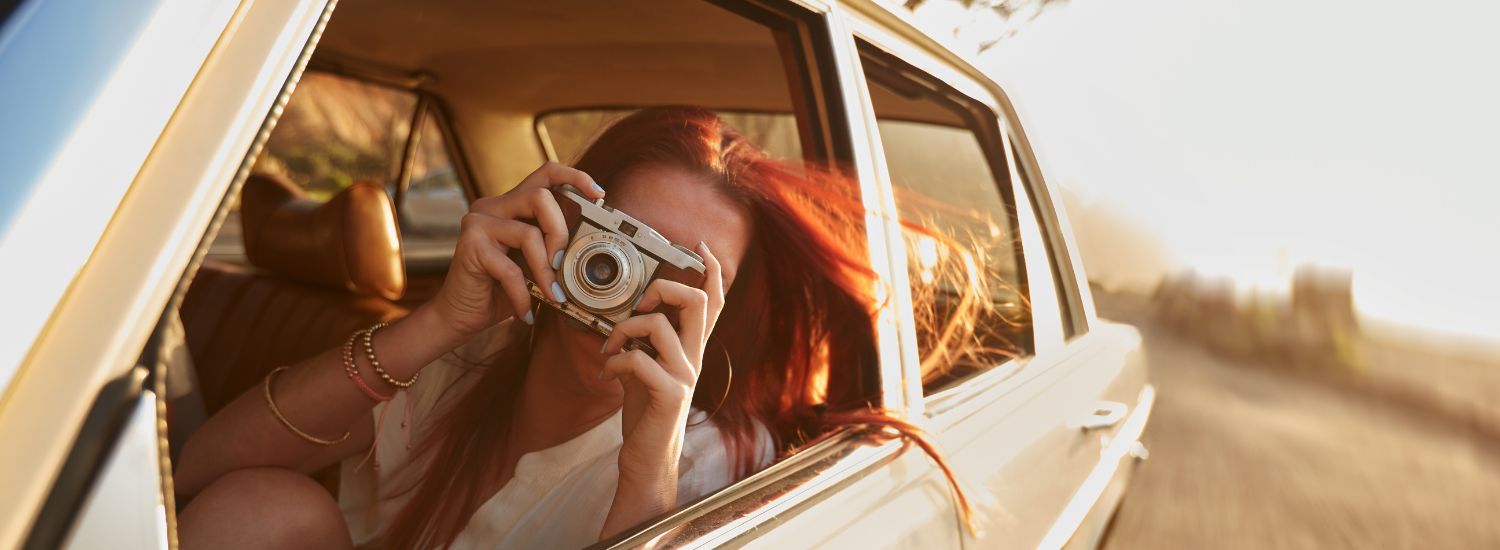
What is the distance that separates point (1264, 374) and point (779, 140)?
11.2 metres

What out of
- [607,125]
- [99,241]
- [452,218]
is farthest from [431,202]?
[99,241]

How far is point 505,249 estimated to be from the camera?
1173 mm

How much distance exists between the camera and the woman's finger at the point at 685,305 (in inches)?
42.8

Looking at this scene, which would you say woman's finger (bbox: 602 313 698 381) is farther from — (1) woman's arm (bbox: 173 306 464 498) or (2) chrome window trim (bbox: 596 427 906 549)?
(1) woman's arm (bbox: 173 306 464 498)

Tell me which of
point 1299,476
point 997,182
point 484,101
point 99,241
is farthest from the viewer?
point 1299,476

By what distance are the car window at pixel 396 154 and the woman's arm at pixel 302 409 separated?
5.61 feet

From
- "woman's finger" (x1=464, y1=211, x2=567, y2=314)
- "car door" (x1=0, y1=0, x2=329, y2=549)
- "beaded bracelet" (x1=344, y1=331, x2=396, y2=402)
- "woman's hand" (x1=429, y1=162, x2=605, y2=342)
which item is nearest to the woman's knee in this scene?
"beaded bracelet" (x1=344, y1=331, x2=396, y2=402)

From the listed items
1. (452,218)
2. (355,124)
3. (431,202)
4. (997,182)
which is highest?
(355,124)

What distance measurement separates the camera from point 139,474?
0.56 meters

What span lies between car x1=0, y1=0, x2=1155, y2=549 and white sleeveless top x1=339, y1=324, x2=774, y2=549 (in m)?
0.11

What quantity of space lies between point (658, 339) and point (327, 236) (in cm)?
159

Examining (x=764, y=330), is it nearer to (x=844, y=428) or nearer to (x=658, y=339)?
(x=844, y=428)

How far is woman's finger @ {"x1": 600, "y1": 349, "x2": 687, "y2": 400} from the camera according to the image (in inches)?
42.0

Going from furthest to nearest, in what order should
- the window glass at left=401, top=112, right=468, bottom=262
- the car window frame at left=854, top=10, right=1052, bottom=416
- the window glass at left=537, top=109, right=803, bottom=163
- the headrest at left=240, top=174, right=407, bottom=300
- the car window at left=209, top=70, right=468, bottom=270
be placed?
the window glass at left=401, top=112, right=468, bottom=262
the car window at left=209, top=70, right=468, bottom=270
the headrest at left=240, top=174, right=407, bottom=300
the window glass at left=537, top=109, right=803, bottom=163
the car window frame at left=854, top=10, right=1052, bottom=416
